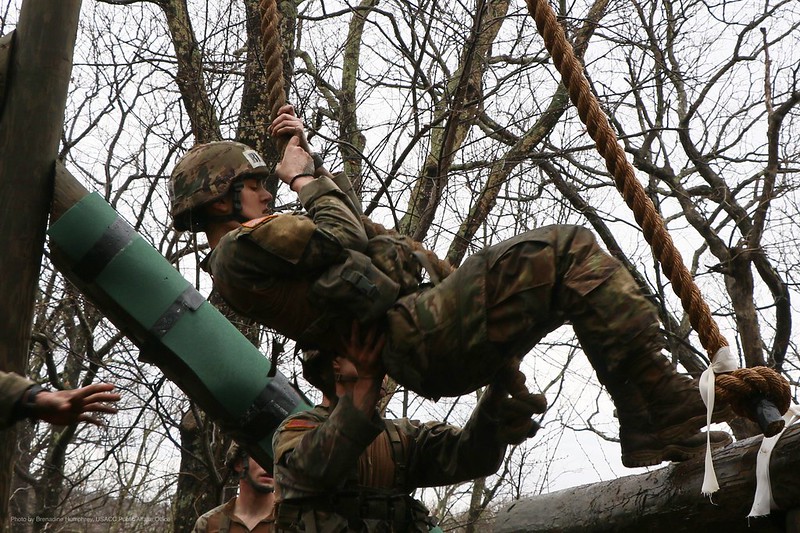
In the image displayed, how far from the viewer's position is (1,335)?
4367 millimetres

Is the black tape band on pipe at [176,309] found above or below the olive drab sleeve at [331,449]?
above

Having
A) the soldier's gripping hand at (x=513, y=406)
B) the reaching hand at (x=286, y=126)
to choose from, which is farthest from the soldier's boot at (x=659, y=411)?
the reaching hand at (x=286, y=126)

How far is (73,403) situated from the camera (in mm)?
3545

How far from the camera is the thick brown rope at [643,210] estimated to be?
9.98 ft

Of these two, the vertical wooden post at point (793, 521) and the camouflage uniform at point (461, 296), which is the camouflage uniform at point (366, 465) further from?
the vertical wooden post at point (793, 521)

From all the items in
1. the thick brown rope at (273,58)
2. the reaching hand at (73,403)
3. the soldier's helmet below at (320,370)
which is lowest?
the reaching hand at (73,403)

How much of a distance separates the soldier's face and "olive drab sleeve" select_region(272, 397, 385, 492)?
95 centimetres

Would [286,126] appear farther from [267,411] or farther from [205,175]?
[267,411]

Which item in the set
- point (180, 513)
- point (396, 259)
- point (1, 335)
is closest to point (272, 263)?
point (396, 259)

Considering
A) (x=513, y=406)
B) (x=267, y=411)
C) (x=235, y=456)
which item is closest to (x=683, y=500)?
(x=513, y=406)

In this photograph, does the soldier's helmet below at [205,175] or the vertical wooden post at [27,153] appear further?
the vertical wooden post at [27,153]

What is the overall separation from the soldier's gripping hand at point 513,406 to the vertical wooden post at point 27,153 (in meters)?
2.10

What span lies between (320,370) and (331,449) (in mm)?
457

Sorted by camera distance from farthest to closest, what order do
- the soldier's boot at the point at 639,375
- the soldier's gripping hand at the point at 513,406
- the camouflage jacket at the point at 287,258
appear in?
1. the soldier's gripping hand at the point at 513,406
2. the camouflage jacket at the point at 287,258
3. the soldier's boot at the point at 639,375
